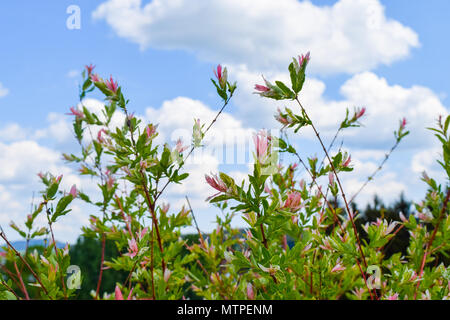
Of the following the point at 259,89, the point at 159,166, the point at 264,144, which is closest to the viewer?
the point at 264,144

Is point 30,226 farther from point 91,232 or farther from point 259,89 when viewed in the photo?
point 259,89

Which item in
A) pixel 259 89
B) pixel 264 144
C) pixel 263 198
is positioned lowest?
pixel 263 198

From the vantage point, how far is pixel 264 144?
136 cm

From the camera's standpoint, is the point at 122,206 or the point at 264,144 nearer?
the point at 264,144

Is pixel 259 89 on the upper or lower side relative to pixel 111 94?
lower

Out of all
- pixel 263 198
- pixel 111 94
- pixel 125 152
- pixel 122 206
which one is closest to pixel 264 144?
pixel 263 198

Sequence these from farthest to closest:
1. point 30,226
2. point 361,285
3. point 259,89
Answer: point 361,285
point 30,226
point 259,89
